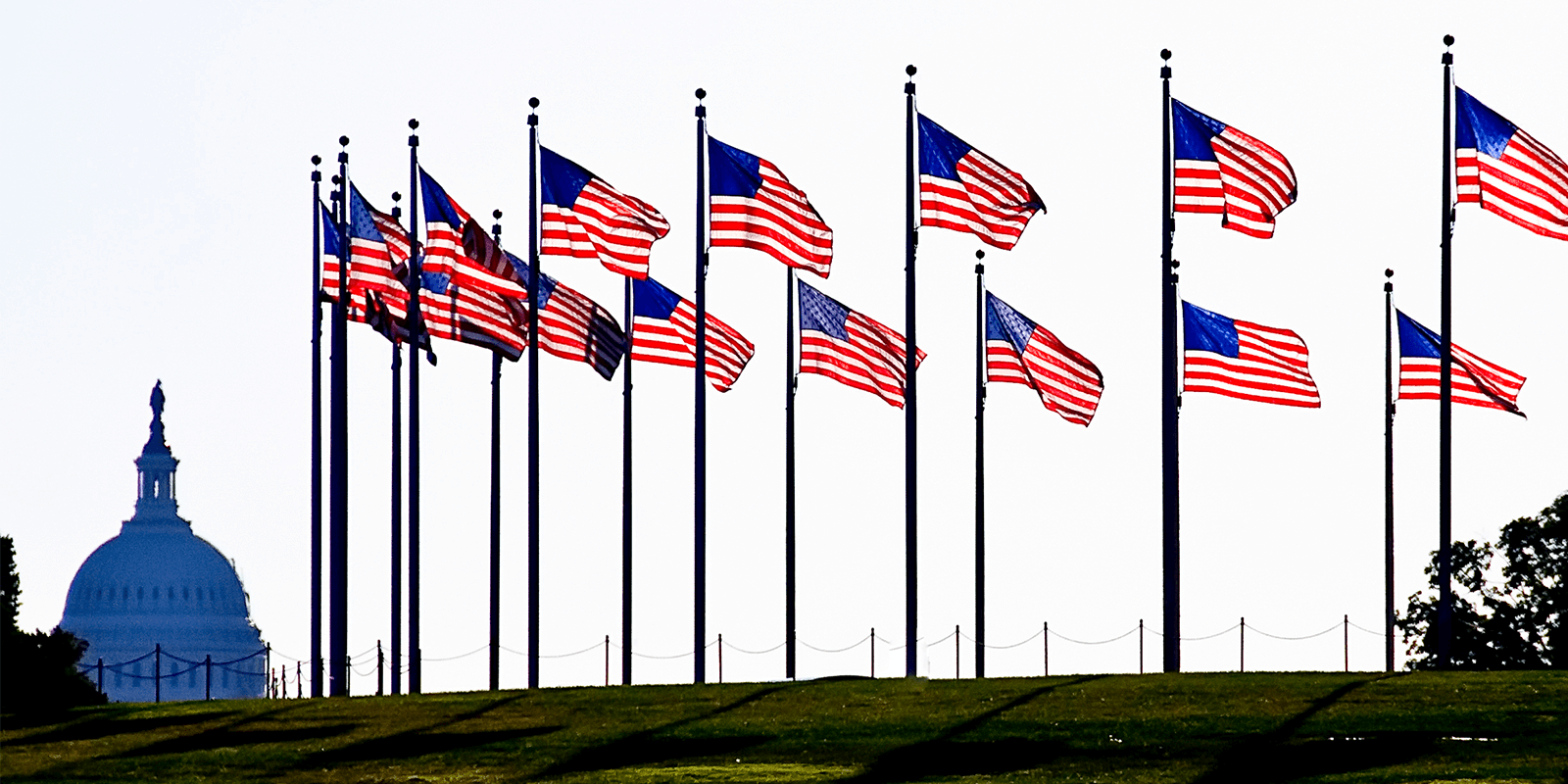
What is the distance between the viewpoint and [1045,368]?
2226 inches

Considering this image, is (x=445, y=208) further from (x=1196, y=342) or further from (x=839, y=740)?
(x=839, y=740)

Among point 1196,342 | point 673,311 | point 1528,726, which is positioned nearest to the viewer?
point 1528,726

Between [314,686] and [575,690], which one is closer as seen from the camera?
[575,690]

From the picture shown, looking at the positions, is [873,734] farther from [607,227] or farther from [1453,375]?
[1453,375]

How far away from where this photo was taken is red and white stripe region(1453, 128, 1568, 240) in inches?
2004

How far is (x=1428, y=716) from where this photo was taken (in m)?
44.5

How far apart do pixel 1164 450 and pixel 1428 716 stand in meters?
9.45

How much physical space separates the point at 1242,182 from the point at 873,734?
1200 cm

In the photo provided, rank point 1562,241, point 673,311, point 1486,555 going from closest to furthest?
1. point 1562,241
2. point 673,311
3. point 1486,555

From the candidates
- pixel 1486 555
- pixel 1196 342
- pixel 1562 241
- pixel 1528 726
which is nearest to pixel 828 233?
pixel 1196 342

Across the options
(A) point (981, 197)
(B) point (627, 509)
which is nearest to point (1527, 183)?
(A) point (981, 197)

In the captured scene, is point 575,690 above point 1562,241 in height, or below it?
below

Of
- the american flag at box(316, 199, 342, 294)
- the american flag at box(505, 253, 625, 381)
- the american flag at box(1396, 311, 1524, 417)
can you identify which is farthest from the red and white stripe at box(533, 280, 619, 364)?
the american flag at box(1396, 311, 1524, 417)

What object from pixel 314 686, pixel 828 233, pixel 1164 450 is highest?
pixel 828 233
